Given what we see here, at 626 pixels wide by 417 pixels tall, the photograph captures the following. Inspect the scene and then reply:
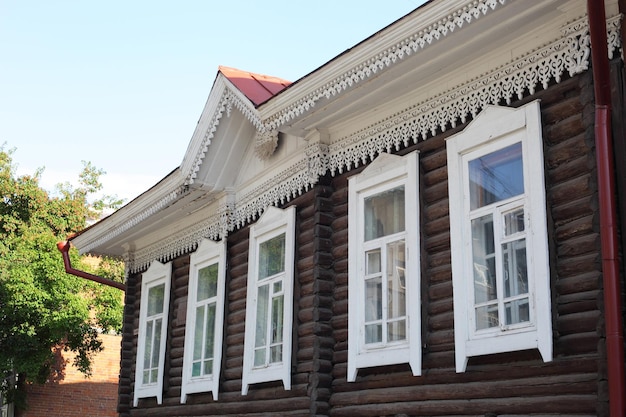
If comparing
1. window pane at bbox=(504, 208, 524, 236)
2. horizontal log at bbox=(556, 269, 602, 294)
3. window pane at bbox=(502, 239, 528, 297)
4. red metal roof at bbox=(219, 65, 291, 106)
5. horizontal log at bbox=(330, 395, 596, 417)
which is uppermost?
red metal roof at bbox=(219, 65, 291, 106)

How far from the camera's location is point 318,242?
29.8ft

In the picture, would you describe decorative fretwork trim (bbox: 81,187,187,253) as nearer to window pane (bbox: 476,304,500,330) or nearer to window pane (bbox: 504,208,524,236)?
window pane (bbox: 476,304,500,330)

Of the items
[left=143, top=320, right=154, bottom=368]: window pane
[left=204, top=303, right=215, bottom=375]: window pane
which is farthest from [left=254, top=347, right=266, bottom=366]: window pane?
[left=143, top=320, right=154, bottom=368]: window pane

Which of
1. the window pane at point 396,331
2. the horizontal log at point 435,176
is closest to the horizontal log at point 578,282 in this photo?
the horizontal log at point 435,176

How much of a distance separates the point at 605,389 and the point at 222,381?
6023 mm

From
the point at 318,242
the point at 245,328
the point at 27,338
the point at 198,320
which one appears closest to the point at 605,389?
the point at 318,242

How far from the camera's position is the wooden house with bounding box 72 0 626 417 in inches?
246

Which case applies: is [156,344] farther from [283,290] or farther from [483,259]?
[483,259]

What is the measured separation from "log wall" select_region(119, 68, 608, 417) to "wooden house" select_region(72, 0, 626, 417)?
2 centimetres

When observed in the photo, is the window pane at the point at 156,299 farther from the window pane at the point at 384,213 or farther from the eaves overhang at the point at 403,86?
the window pane at the point at 384,213

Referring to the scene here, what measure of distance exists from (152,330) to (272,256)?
394 centimetres

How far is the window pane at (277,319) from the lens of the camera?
975 centimetres

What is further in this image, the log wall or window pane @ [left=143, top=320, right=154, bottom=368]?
window pane @ [left=143, top=320, right=154, bottom=368]

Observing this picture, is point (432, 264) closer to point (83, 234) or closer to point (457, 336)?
point (457, 336)
